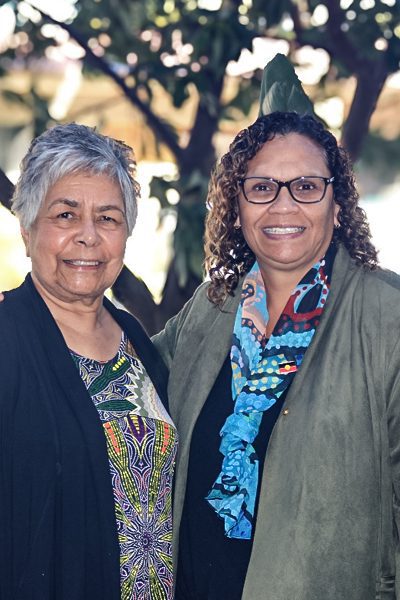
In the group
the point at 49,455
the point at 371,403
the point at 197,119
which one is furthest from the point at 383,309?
the point at 197,119

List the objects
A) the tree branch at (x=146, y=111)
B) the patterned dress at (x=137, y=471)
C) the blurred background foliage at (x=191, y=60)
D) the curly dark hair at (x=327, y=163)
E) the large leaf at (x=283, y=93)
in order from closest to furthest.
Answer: the patterned dress at (x=137, y=471), the curly dark hair at (x=327, y=163), the large leaf at (x=283, y=93), the blurred background foliage at (x=191, y=60), the tree branch at (x=146, y=111)

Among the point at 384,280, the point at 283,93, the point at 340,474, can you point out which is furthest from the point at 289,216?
the point at 340,474

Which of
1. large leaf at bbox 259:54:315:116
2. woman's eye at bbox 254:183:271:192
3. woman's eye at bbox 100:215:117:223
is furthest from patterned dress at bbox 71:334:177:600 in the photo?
large leaf at bbox 259:54:315:116

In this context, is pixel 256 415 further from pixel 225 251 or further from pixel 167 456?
pixel 225 251

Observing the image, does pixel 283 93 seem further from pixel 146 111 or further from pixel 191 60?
pixel 146 111

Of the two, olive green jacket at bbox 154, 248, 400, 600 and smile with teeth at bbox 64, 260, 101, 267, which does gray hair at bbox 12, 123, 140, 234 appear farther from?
olive green jacket at bbox 154, 248, 400, 600

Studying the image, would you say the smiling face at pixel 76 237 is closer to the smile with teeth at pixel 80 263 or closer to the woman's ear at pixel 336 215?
the smile with teeth at pixel 80 263

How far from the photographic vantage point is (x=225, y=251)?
3602 millimetres

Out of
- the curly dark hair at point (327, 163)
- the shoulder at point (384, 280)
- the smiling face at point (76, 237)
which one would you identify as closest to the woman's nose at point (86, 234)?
the smiling face at point (76, 237)

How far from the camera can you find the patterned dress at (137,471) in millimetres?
3045

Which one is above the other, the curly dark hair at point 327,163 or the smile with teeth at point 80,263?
the curly dark hair at point 327,163

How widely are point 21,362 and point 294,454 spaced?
81 cm

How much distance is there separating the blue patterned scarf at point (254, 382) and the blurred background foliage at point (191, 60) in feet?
2.66

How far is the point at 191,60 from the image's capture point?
4391mm
